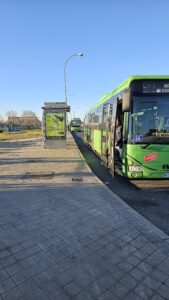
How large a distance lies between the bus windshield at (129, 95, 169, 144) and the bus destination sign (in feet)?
0.47

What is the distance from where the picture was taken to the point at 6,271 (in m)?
3.14

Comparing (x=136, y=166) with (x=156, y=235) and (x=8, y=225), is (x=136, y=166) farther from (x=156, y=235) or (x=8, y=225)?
(x=8, y=225)

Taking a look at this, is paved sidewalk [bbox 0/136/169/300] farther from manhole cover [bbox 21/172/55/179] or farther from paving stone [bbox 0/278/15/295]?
→ manhole cover [bbox 21/172/55/179]

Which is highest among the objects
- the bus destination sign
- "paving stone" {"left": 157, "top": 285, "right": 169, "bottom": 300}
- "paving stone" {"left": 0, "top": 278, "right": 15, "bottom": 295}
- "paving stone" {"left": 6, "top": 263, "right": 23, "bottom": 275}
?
the bus destination sign

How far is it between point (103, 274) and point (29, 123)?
107m

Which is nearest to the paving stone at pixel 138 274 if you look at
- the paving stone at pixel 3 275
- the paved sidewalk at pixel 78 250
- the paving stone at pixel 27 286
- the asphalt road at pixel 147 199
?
the paved sidewalk at pixel 78 250

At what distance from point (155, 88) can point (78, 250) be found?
4956 millimetres

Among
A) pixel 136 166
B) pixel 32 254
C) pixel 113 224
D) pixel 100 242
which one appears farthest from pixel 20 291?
pixel 136 166

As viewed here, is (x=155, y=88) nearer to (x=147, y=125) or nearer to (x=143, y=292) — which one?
(x=147, y=125)

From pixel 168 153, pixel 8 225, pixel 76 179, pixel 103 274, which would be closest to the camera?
pixel 103 274

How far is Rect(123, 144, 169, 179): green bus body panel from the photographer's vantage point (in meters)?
6.66

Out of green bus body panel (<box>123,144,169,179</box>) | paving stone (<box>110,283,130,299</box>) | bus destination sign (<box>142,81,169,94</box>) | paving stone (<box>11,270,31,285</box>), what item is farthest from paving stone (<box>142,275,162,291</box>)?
bus destination sign (<box>142,81,169,94</box>)

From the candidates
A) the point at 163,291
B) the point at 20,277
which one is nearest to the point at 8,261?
the point at 20,277

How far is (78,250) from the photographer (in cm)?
363
